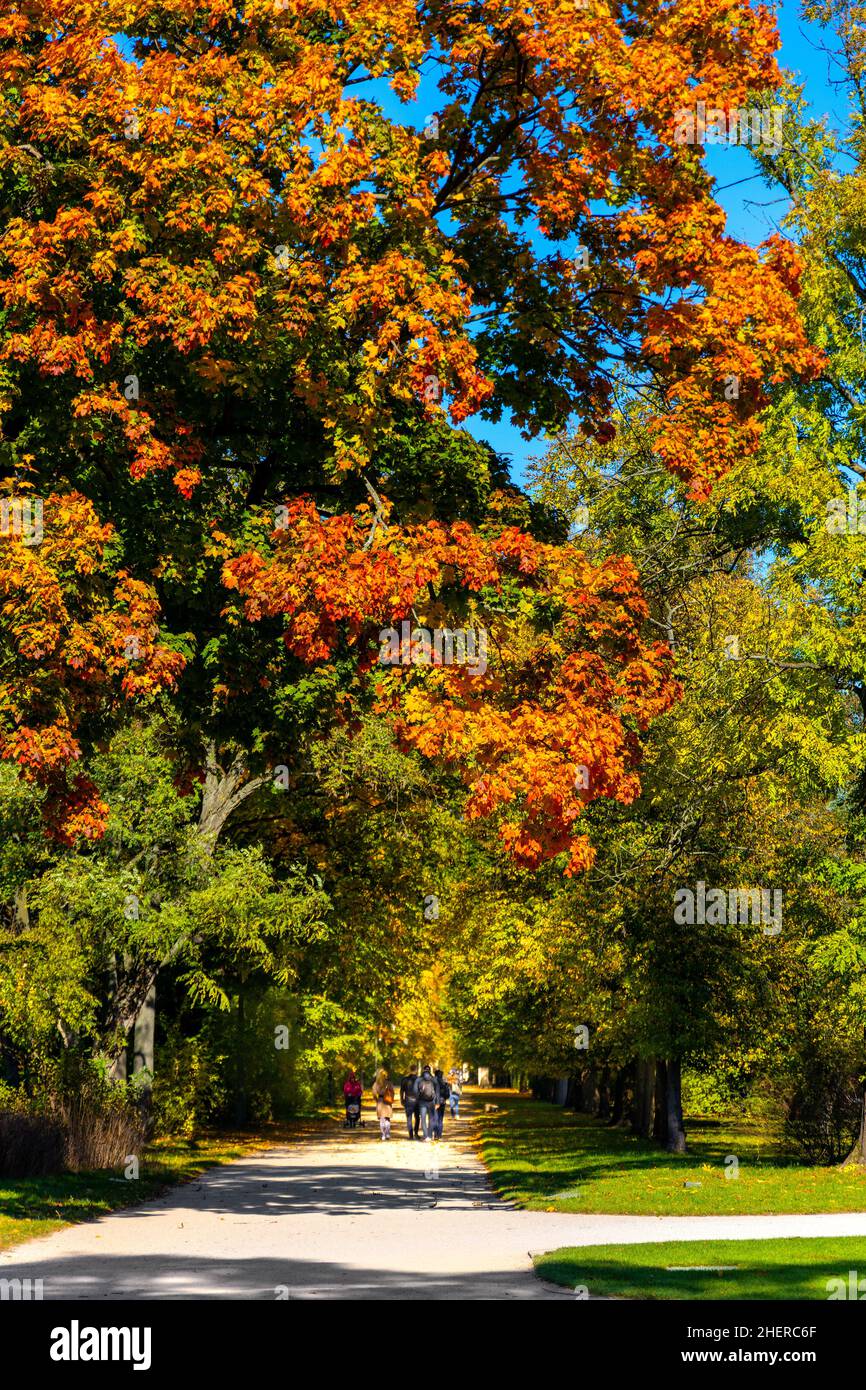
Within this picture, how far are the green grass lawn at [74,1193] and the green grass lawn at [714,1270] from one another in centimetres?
529

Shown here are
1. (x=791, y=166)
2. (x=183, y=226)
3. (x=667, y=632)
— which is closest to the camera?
(x=183, y=226)

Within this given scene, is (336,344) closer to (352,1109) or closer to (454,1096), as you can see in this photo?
(352,1109)

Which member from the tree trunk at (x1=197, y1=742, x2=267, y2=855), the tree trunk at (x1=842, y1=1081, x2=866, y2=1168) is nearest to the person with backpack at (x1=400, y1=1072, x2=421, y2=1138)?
the tree trunk at (x1=197, y1=742, x2=267, y2=855)

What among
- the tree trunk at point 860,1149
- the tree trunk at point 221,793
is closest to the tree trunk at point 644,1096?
the tree trunk at point 860,1149

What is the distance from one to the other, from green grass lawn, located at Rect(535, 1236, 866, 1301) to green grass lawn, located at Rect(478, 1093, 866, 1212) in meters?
5.00

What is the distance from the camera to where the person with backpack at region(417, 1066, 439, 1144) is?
38.9 m

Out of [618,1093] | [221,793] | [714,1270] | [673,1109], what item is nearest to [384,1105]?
[618,1093]

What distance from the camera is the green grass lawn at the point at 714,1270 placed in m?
10.7

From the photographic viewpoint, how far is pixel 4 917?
27453mm

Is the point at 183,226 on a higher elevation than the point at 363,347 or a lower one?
higher

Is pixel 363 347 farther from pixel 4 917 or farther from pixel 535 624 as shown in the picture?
pixel 4 917

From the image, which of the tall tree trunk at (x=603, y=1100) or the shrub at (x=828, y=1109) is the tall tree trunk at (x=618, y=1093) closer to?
the tall tree trunk at (x=603, y=1100)
